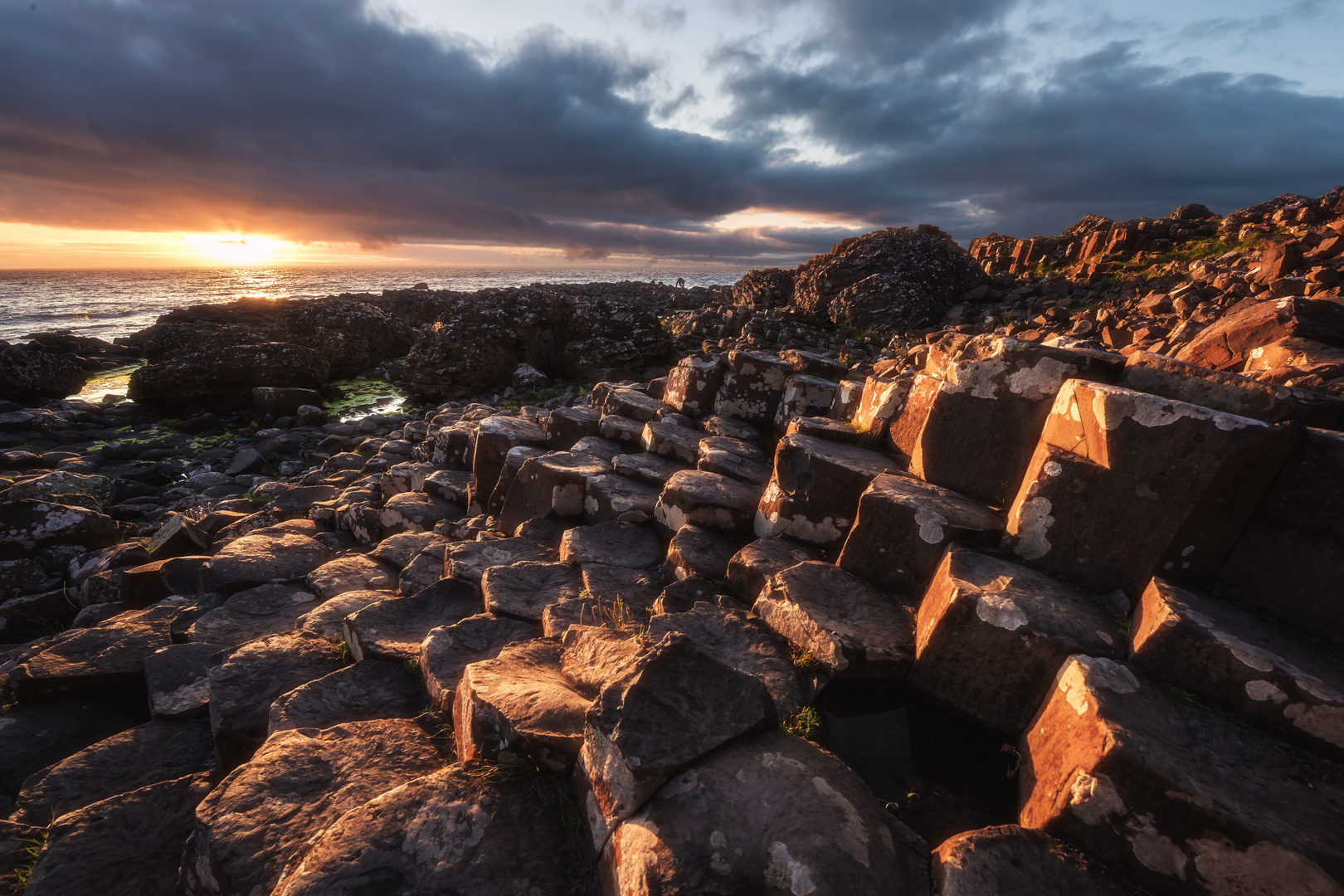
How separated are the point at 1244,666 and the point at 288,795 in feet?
16.2

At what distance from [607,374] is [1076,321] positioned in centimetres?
1102

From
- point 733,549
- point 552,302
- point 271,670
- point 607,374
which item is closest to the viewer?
point 271,670

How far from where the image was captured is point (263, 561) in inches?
255

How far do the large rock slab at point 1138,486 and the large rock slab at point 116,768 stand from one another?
6376 mm

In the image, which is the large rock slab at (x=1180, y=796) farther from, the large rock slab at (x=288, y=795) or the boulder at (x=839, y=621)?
the large rock slab at (x=288, y=795)

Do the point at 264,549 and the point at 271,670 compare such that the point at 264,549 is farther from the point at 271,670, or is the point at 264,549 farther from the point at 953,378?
the point at 953,378

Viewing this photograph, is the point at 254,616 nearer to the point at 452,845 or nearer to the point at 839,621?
the point at 452,845

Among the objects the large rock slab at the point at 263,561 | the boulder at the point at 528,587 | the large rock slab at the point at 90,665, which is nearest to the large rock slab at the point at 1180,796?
the boulder at the point at 528,587

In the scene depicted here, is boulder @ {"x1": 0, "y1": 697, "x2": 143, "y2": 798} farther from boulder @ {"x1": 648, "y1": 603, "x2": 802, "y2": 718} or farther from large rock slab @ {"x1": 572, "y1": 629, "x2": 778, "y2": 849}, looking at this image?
boulder @ {"x1": 648, "y1": 603, "x2": 802, "y2": 718}

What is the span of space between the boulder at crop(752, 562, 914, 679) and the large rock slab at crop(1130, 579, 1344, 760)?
4.18 ft

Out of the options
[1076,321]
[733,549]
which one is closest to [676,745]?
[733,549]

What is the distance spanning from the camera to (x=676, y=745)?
256 centimetres

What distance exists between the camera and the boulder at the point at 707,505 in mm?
5289

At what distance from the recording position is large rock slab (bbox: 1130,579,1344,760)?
7.96ft
